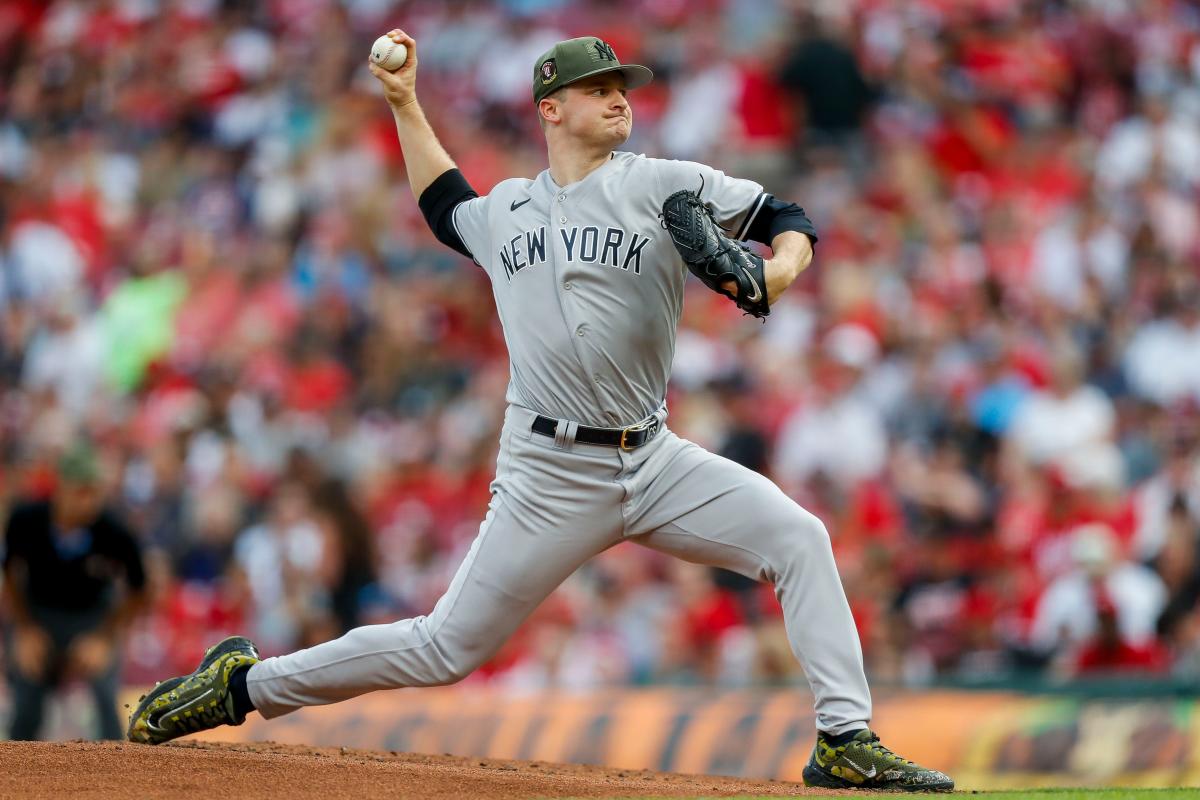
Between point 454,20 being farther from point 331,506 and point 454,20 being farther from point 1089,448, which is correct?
point 1089,448

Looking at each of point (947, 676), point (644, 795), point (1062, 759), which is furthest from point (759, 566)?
point (947, 676)

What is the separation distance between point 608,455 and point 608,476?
6 cm

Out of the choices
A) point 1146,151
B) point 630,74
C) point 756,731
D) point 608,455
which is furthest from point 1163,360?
point 608,455

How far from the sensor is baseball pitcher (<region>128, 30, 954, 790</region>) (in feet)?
16.4

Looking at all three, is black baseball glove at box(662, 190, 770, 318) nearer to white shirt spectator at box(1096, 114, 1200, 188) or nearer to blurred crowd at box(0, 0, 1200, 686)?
blurred crowd at box(0, 0, 1200, 686)

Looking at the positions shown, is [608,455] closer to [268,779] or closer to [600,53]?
[600,53]

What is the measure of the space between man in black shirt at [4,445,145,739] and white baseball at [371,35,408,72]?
3884 millimetres

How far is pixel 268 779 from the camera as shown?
5.02m

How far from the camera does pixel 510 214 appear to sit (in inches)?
204

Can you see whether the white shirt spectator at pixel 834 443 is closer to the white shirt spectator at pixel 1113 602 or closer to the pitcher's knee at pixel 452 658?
the white shirt spectator at pixel 1113 602

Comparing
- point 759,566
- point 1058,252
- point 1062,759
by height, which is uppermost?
point 1058,252

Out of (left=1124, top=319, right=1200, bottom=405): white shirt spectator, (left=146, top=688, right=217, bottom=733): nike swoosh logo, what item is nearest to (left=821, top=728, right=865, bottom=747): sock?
(left=146, top=688, right=217, bottom=733): nike swoosh logo

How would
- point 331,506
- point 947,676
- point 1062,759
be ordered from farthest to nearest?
point 331,506
point 947,676
point 1062,759

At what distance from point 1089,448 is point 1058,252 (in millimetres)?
1718
